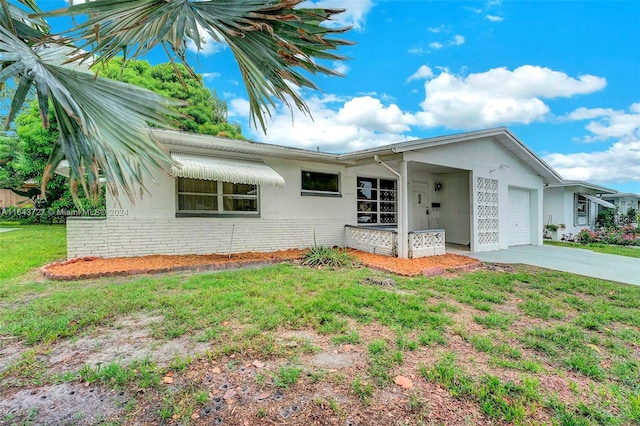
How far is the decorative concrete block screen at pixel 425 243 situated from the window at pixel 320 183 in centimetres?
360

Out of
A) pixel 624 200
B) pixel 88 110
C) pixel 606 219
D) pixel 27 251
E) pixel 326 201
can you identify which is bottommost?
pixel 27 251

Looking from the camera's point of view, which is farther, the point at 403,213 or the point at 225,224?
the point at 225,224

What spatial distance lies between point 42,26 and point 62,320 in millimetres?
3716

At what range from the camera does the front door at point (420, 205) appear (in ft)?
46.9

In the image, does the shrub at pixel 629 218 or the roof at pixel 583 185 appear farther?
the shrub at pixel 629 218

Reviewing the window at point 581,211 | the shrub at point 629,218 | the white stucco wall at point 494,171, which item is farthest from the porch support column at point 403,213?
the shrub at point 629,218

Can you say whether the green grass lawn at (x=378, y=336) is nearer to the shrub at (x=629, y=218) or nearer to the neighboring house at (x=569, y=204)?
the neighboring house at (x=569, y=204)

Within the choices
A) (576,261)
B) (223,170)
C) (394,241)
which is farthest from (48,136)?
(576,261)

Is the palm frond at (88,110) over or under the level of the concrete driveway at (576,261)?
over

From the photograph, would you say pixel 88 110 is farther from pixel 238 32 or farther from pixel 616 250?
pixel 616 250

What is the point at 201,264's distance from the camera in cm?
808

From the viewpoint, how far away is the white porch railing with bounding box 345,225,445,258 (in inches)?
385

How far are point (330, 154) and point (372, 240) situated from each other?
3.43 m

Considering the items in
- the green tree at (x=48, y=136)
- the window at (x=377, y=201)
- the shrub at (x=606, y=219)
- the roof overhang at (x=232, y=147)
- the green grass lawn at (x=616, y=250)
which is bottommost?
the green grass lawn at (x=616, y=250)
